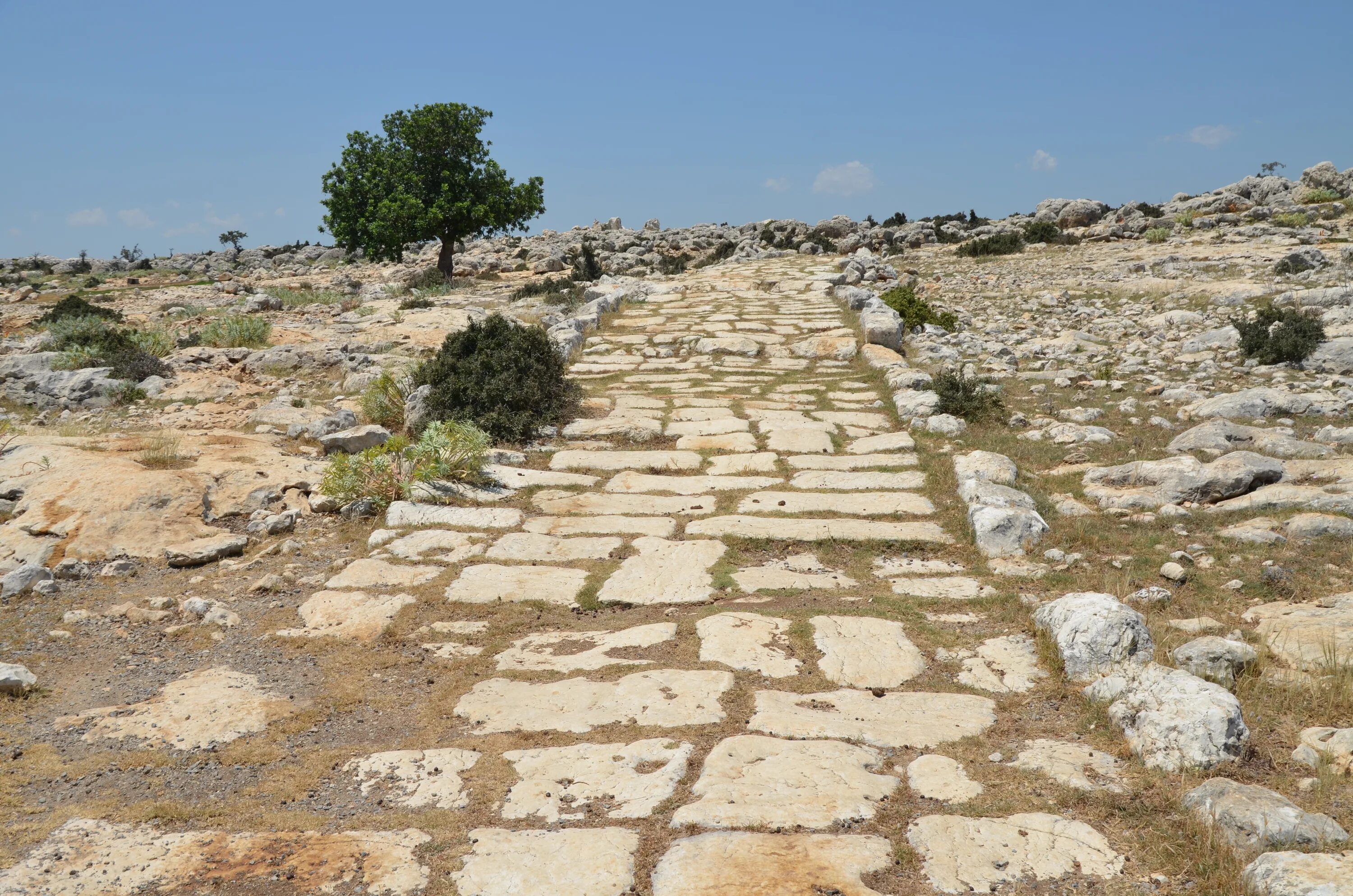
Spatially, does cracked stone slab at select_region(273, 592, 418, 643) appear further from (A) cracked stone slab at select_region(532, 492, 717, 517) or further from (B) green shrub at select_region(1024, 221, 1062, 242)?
(B) green shrub at select_region(1024, 221, 1062, 242)

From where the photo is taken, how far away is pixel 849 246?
25609 millimetres

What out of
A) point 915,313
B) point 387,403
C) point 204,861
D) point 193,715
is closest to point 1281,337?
point 915,313

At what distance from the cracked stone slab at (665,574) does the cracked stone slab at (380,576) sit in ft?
3.06

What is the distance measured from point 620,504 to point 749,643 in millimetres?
2014

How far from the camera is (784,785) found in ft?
8.66

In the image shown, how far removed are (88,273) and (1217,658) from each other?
40.1 metres

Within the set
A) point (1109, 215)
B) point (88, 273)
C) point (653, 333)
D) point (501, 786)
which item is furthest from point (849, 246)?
point (88, 273)

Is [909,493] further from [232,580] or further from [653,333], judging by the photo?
[653,333]

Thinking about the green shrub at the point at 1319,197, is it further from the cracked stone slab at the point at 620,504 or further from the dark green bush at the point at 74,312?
the dark green bush at the point at 74,312

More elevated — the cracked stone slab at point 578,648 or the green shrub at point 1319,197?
the green shrub at point 1319,197

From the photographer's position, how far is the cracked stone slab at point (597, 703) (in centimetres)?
310

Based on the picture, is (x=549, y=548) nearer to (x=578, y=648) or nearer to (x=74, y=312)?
(x=578, y=648)

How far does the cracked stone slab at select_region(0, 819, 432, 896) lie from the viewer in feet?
7.38

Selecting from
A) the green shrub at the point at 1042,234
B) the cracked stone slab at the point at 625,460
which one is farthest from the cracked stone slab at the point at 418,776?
the green shrub at the point at 1042,234
